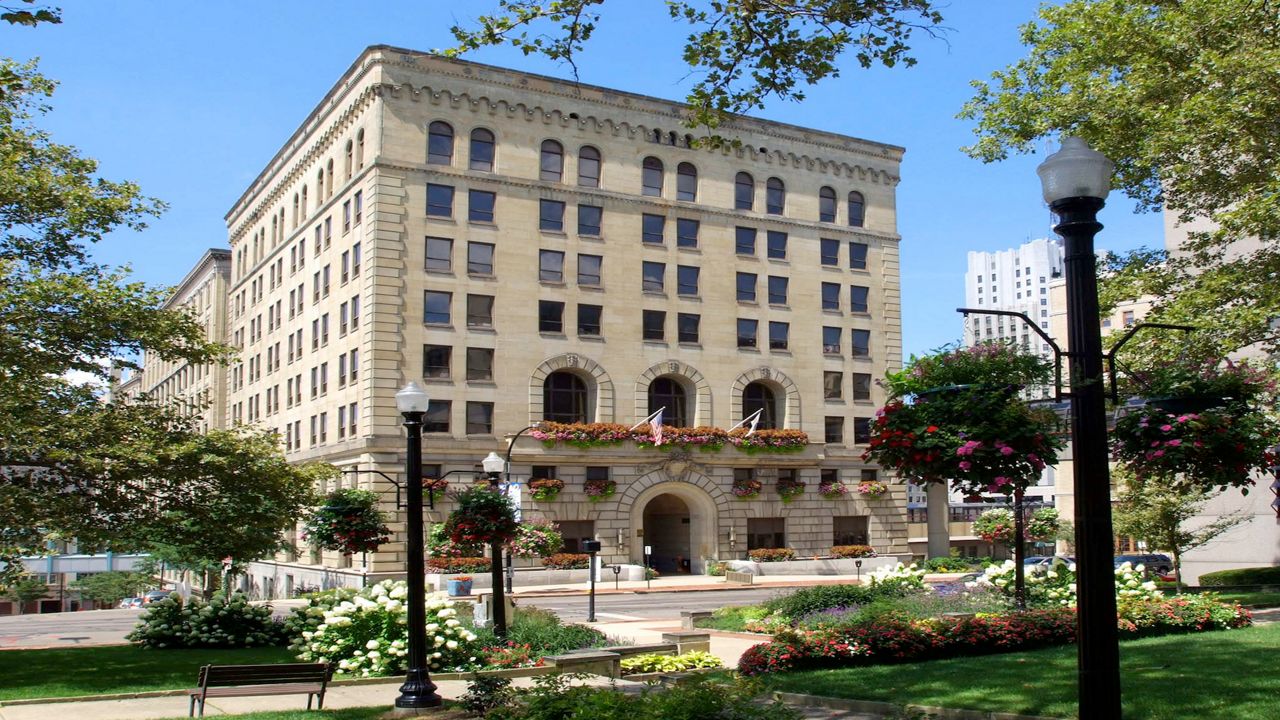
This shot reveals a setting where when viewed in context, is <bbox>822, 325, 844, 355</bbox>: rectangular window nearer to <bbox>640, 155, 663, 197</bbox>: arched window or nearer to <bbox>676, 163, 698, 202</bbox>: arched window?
<bbox>676, 163, 698, 202</bbox>: arched window

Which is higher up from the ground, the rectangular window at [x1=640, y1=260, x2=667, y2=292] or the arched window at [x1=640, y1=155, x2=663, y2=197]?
the arched window at [x1=640, y1=155, x2=663, y2=197]

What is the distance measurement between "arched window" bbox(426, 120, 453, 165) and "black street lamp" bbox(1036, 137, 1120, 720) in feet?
152

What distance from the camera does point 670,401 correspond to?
5672cm

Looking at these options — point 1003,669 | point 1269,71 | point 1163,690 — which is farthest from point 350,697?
point 1269,71

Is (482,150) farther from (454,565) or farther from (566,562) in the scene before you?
(566,562)

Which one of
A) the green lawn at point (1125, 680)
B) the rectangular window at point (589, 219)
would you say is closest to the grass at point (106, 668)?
the green lawn at point (1125, 680)

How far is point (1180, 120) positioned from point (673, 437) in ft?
110

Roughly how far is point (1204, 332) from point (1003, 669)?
11467 millimetres

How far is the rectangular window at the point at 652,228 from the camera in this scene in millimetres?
56125

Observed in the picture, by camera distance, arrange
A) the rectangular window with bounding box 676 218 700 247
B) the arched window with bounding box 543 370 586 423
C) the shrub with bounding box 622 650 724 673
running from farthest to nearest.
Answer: the rectangular window with bounding box 676 218 700 247
the arched window with bounding box 543 370 586 423
the shrub with bounding box 622 650 724 673

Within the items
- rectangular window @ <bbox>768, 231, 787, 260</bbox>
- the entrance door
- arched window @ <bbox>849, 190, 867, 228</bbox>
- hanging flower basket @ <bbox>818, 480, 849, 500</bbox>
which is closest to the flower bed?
hanging flower basket @ <bbox>818, 480, 849, 500</bbox>

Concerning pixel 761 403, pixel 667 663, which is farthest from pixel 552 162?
pixel 667 663

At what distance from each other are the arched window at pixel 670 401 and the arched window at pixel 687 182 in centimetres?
946

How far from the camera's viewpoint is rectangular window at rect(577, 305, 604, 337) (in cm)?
5403
